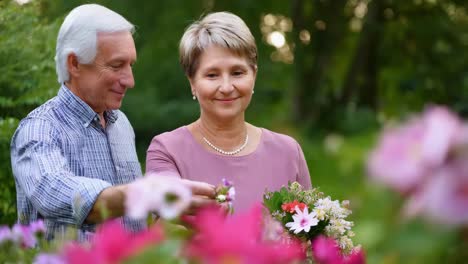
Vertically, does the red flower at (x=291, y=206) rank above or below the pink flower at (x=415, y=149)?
above

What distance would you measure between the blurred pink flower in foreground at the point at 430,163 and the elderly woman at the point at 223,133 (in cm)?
235

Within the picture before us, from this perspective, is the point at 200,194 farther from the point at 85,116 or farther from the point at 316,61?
the point at 316,61

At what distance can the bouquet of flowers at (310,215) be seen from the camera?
3.24 metres

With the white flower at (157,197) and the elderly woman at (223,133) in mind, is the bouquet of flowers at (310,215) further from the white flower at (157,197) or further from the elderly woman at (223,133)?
the white flower at (157,197)

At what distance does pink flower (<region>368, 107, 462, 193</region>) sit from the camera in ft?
4.05

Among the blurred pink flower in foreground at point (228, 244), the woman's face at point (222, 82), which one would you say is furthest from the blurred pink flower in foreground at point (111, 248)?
the woman's face at point (222, 82)

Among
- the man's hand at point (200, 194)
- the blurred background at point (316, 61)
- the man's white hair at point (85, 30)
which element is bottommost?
the man's hand at point (200, 194)

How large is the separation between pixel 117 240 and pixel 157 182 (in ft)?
0.67

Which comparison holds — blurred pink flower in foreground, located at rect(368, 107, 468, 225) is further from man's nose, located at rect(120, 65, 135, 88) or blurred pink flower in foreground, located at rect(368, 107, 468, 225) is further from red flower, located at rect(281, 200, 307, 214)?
man's nose, located at rect(120, 65, 135, 88)

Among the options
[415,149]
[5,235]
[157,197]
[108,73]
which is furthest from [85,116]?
[415,149]

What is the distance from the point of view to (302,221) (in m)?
3.24

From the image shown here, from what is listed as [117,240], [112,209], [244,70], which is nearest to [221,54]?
[244,70]

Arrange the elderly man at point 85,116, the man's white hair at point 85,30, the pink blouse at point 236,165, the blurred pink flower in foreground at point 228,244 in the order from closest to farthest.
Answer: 1. the blurred pink flower in foreground at point 228,244
2. the elderly man at point 85,116
3. the man's white hair at point 85,30
4. the pink blouse at point 236,165

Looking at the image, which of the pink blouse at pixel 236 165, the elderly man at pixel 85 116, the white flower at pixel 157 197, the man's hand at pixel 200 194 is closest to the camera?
the white flower at pixel 157 197
